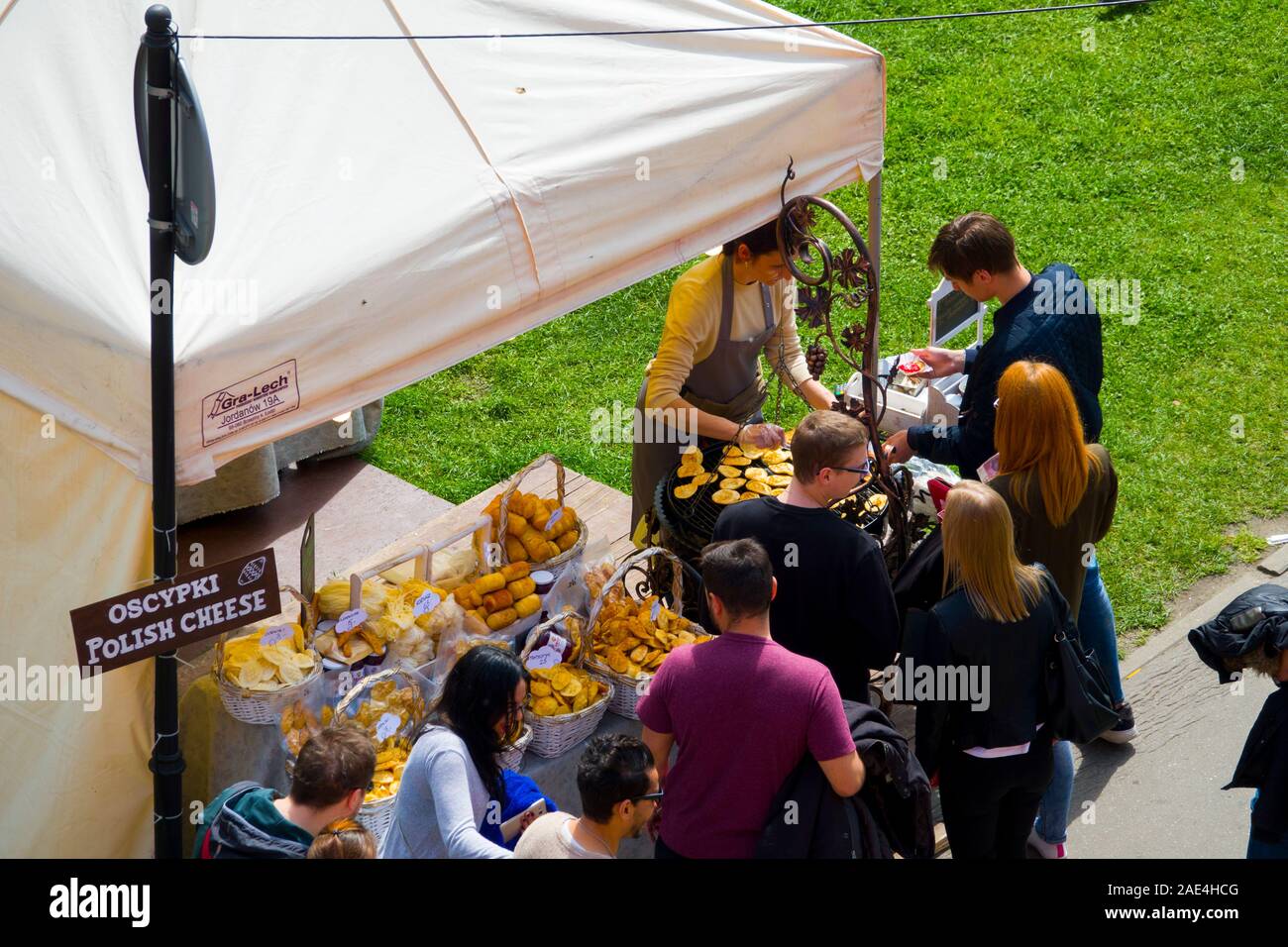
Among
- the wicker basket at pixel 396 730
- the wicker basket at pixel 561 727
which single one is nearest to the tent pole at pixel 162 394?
the wicker basket at pixel 396 730

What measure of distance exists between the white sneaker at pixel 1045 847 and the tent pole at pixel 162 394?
279cm

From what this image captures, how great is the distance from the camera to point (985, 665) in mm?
3912

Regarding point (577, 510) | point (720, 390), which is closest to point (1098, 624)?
point (720, 390)

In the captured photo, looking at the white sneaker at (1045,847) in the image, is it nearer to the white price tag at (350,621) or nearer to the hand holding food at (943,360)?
the hand holding food at (943,360)

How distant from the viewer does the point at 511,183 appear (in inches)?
161

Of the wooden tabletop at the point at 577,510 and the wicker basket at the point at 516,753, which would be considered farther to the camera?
the wooden tabletop at the point at 577,510

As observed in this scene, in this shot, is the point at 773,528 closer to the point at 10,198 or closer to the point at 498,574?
the point at 498,574

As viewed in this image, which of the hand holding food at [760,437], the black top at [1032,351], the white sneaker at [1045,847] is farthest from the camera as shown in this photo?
the hand holding food at [760,437]

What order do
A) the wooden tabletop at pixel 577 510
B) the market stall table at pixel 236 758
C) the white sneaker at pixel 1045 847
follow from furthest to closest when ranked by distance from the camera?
the wooden tabletop at pixel 577 510
the white sneaker at pixel 1045 847
the market stall table at pixel 236 758

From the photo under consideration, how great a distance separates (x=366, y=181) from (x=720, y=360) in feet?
5.76

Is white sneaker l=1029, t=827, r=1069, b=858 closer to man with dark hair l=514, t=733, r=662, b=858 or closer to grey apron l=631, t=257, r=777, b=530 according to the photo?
grey apron l=631, t=257, r=777, b=530

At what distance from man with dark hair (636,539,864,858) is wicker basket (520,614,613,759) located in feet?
2.40

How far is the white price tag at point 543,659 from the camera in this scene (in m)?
4.45

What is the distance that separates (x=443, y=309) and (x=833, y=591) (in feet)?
4.62
